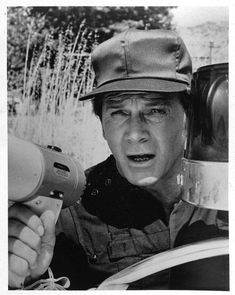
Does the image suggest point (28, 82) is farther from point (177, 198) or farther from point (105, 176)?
point (177, 198)

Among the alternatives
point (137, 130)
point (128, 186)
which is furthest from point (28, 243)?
point (137, 130)

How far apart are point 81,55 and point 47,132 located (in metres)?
0.30

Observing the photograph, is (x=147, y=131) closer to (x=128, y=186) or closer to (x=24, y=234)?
(x=128, y=186)

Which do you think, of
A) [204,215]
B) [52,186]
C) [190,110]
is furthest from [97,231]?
[190,110]

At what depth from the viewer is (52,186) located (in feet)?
5.04

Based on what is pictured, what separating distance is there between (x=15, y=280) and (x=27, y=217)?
0.24 meters

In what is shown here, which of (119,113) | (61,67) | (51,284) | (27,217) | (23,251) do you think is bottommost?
(51,284)

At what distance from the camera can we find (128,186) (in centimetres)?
161

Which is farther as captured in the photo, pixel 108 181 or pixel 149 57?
pixel 108 181

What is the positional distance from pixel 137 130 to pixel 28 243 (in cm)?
53

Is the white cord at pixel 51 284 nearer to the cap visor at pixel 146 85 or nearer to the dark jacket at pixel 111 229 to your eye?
the dark jacket at pixel 111 229

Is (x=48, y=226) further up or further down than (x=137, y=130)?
further down

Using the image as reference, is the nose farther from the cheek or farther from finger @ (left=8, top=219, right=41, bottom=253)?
finger @ (left=8, top=219, right=41, bottom=253)

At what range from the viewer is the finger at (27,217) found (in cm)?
152
